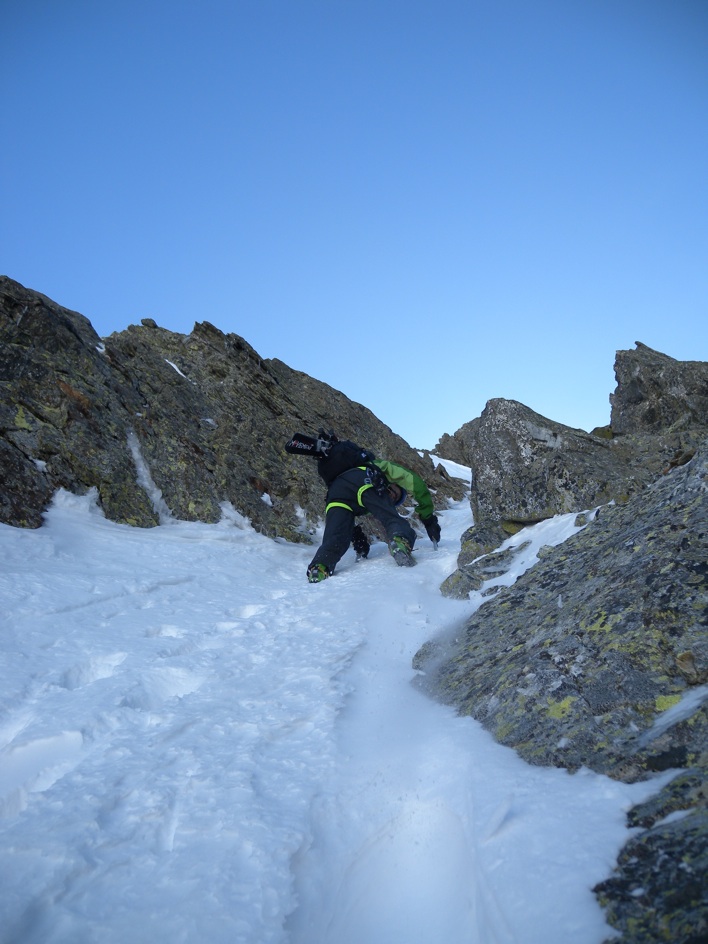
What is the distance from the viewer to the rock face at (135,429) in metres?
9.02

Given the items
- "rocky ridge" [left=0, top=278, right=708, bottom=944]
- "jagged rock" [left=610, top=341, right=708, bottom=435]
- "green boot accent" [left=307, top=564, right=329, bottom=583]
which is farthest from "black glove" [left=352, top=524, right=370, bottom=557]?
"jagged rock" [left=610, top=341, right=708, bottom=435]

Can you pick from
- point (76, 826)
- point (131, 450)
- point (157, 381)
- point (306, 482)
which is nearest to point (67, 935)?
point (76, 826)

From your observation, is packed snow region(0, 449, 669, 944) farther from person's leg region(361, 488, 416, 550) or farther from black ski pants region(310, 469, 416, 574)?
person's leg region(361, 488, 416, 550)

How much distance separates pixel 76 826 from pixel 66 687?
1725 mm

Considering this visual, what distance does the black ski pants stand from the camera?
27.7 feet

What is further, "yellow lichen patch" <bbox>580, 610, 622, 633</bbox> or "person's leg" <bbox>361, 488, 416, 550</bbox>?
"person's leg" <bbox>361, 488, 416, 550</bbox>

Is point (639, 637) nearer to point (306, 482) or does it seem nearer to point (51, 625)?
point (51, 625)

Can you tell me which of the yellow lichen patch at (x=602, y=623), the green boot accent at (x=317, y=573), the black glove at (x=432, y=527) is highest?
the black glove at (x=432, y=527)

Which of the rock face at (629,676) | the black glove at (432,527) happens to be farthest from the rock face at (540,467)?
the rock face at (629,676)

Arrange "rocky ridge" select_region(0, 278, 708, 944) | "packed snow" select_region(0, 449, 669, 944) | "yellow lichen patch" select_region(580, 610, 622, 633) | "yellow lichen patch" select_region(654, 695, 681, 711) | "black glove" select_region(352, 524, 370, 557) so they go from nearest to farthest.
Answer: "packed snow" select_region(0, 449, 669, 944)
"rocky ridge" select_region(0, 278, 708, 944)
"yellow lichen patch" select_region(654, 695, 681, 711)
"yellow lichen patch" select_region(580, 610, 622, 633)
"black glove" select_region(352, 524, 370, 557)

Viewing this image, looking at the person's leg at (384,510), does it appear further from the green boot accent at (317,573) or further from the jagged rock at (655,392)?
the jagged rock at (655,392)

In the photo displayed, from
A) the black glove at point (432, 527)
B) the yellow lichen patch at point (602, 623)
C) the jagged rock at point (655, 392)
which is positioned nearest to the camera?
the yellow lichen patch at point (602, 623)

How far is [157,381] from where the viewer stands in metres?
12.8

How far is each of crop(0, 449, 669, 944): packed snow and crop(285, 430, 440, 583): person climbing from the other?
3006mm
